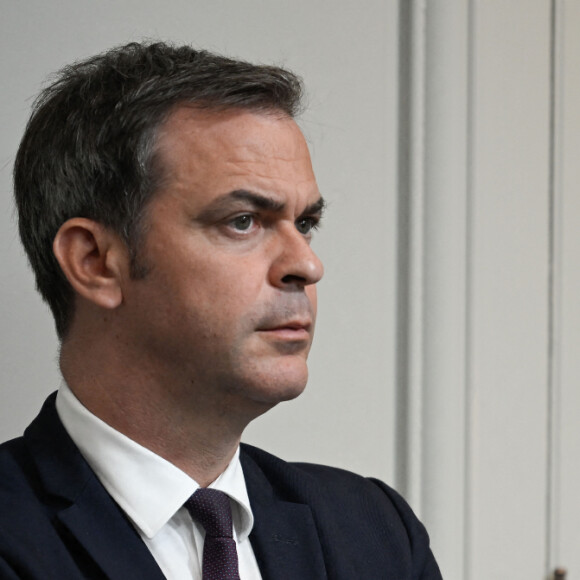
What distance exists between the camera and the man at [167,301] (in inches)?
51.2

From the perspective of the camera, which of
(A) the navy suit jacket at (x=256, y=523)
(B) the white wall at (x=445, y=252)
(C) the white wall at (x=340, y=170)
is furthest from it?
(B) the white wall at (x=445, y=252)

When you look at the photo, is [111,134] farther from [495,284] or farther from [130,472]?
[495,284]

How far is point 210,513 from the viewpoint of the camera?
133cm

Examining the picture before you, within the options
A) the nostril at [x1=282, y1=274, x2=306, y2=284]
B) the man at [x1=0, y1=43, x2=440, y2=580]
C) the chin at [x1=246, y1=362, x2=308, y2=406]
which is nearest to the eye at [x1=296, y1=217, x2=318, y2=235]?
the man at [x1=0, y1=43, x2=440, y2=580]

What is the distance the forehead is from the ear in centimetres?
12

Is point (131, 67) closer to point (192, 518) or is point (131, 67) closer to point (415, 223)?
point (192, 518)

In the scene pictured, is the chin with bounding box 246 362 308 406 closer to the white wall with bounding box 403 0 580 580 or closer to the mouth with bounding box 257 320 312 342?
the mouth with bounding box 257 320 312 342

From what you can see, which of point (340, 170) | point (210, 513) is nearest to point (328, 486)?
point (210, 513)

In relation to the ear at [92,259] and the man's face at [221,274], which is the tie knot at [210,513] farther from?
the ear at [92,259]

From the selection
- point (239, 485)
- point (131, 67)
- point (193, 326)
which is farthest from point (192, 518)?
point (131, 67)

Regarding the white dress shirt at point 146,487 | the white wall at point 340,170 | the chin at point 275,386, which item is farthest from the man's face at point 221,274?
the white wall at point 340,170

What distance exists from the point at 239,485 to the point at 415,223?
2.42 ft

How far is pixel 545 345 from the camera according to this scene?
6.95 feet

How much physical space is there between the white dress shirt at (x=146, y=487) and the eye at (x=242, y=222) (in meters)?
0.31
